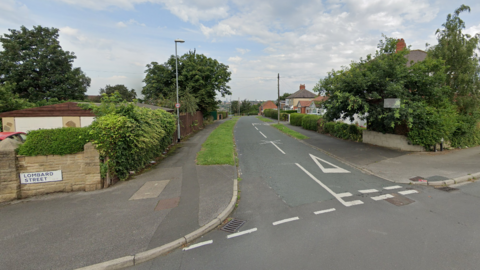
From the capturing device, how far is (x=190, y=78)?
26.8 meters

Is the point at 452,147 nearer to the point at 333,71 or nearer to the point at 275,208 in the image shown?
the point at 333,71

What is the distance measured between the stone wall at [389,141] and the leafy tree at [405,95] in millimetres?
462

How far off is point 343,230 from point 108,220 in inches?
200

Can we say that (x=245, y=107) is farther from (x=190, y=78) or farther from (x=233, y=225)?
(x=233, y=225)

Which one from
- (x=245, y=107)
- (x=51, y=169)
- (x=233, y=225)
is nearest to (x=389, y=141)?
(x=233, y=225)

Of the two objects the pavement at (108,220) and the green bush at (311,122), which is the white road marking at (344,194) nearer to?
the pavement at (108,220)

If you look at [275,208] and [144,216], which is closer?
[144,216]

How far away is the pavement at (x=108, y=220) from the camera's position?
391cm

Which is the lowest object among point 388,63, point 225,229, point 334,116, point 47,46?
point 225,229

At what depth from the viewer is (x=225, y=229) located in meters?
4.75

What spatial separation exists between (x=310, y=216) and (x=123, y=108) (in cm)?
712

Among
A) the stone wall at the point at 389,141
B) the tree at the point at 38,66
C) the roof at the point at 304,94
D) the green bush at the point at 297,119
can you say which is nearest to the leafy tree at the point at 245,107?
the roof at the point at 304,94

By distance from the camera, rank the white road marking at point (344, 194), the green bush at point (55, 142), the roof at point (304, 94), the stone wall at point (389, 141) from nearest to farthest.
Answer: the white road marking at point (344, 194), the green bush at point (55, 142), the stone wall at point (389, 141), the roof at point (304, 94)

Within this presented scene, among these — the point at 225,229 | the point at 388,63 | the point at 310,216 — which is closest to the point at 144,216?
the point at 225,229
